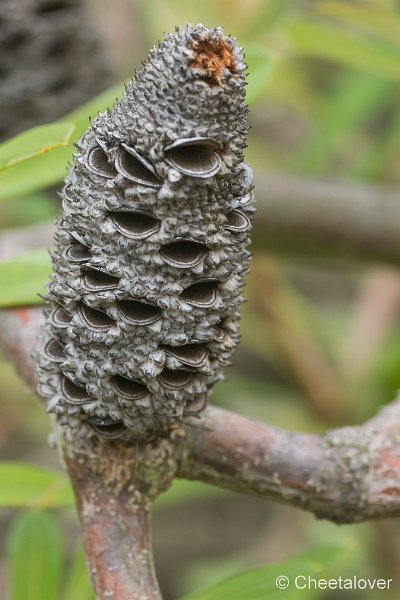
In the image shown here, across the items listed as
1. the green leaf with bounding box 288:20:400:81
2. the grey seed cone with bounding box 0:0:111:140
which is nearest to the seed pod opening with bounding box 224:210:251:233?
the green leaf with bounding box 288:20:400:81

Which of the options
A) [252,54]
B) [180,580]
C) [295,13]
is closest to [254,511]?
[180,580]

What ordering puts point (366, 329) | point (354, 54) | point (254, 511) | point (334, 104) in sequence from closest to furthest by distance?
point (354, 54) < point (334, 104) < point (366, 329) < point (254, 511)

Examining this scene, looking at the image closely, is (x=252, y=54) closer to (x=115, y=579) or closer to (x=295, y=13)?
(x=115, y=579)

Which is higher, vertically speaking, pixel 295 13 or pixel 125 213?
pixel 295 13

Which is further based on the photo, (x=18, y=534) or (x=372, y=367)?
(x=372, y=367)

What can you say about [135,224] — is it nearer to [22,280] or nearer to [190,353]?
[190,353]

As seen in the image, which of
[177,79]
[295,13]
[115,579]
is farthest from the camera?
[295,13]

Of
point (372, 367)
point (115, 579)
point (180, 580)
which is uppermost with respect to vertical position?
point (372, 367)
